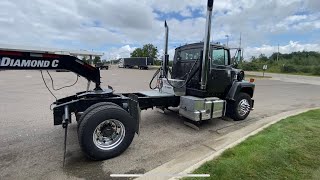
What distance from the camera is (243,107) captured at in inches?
283

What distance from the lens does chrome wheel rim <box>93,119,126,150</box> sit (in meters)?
4.40

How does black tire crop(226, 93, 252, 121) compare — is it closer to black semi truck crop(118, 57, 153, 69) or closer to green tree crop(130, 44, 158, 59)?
black semi truck crop(118, 57, 153, 69)

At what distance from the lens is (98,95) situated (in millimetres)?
4816

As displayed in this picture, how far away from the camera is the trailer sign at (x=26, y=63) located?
12.4 ft

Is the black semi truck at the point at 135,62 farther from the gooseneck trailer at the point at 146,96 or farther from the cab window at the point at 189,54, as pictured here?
the gooseneck trailer at the point at 146,96

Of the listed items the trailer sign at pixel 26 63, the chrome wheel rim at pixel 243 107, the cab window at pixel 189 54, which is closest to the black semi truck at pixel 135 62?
the cab window at pixel 189 54

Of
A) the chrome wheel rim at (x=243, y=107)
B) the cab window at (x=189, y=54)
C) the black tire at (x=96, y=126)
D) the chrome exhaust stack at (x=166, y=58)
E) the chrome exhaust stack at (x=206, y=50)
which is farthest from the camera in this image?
the chrome exhaust stack at (x=166, y=58)

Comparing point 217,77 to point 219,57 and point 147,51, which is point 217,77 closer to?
point 219,57

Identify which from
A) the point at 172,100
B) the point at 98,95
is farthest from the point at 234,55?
the point at 98,95

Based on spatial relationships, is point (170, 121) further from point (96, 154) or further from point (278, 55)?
point (278, 55)

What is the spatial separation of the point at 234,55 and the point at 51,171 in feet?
17.9

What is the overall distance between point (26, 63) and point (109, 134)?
1842mm

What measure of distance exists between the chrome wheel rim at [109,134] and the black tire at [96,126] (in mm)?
59

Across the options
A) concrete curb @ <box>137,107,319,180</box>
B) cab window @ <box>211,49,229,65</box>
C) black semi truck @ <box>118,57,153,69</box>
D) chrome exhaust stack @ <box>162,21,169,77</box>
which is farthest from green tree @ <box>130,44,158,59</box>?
concrete curb @ <box>137,107,319,180</box>
